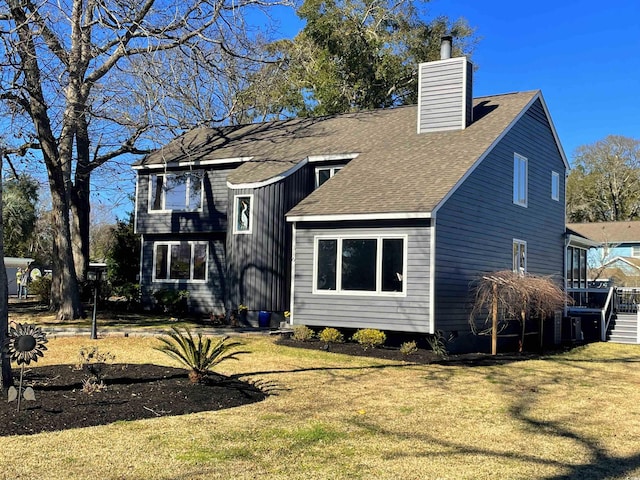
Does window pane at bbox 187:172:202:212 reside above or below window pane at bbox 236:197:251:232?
above

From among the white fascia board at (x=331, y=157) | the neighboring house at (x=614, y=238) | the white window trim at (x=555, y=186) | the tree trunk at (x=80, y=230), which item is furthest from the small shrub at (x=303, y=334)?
the neighboring house at (x=614, y=238)

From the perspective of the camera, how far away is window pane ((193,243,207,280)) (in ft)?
72.4

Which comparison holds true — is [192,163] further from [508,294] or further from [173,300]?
[508,294]

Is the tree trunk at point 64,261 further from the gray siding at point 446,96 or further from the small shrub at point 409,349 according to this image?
the gray siding at point 446,96

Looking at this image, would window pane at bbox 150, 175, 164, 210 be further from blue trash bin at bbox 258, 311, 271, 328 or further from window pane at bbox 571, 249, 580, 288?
window pane at bbox 571, 249, 580, 288

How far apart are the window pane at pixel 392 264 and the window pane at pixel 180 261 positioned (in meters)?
10.00

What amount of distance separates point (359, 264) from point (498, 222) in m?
4.99

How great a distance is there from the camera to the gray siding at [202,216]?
2159cm

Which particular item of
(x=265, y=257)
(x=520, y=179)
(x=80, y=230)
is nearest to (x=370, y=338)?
(x=265, y=257)

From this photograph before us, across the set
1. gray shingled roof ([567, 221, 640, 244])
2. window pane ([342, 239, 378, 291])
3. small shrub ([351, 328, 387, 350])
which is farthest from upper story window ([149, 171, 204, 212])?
gray shingled roof ([567, 221, 640, 244])

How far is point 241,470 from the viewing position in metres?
5.49

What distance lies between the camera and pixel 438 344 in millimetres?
14234

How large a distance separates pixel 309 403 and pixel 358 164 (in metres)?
10.6

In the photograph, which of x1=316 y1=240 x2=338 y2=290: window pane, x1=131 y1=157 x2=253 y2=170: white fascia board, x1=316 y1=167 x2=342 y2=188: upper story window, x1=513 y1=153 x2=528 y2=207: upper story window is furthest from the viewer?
x1=131 y1=157 x2=253 y2=170: white fascia board
